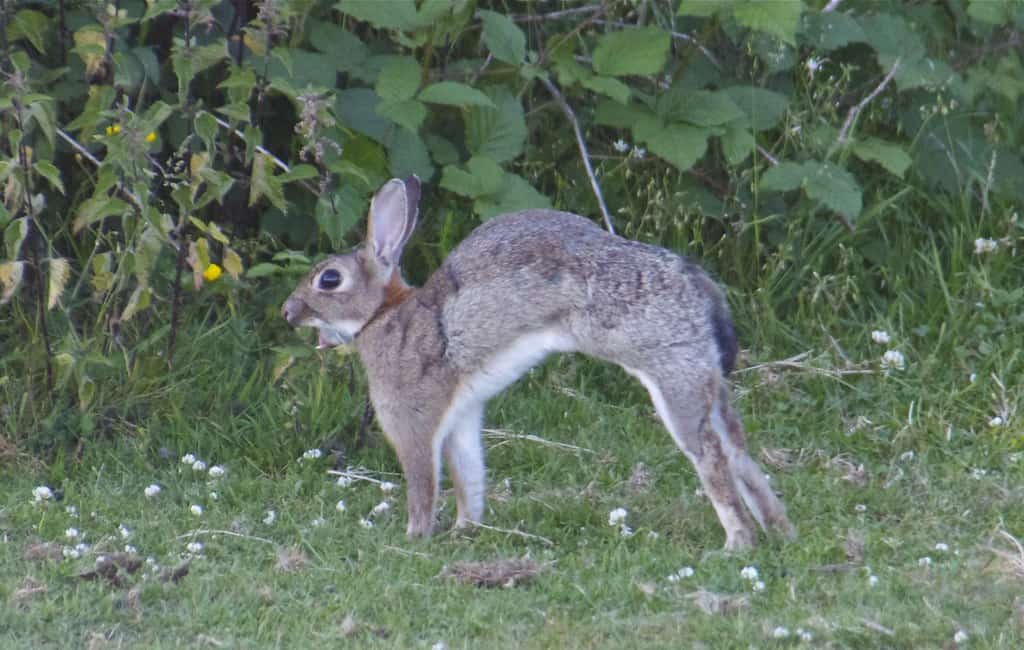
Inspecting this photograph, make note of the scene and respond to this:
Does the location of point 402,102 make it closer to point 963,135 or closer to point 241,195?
point 241,195

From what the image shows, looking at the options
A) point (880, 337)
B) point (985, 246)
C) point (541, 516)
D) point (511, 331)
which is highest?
point (511, 331)

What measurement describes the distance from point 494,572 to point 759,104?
2.81 m

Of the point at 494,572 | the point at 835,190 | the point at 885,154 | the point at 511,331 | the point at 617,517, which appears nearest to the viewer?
the point at 494,572

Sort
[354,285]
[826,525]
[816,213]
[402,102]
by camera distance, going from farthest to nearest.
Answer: [816,213] → [402,102] → [354,285] → [826,525]

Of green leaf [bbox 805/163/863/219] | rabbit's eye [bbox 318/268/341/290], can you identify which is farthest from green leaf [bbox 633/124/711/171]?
rabbit's eye [bbox 318/268/341/290]

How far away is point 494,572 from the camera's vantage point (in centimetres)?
525

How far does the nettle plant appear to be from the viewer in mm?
6203

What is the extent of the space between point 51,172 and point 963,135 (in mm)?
3852

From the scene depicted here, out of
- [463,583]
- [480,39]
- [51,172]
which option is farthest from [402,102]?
[463,583]

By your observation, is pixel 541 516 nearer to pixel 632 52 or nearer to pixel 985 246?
pixel 632 52

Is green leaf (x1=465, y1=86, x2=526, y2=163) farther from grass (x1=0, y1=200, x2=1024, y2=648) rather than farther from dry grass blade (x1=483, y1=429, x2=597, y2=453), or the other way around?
dry grass blade (x1=483, y1=429, x2=597, y2=453)

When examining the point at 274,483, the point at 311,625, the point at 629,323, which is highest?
the point at 629,323

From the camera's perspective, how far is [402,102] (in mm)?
6785

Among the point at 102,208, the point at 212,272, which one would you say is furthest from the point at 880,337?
the point at 102,208
